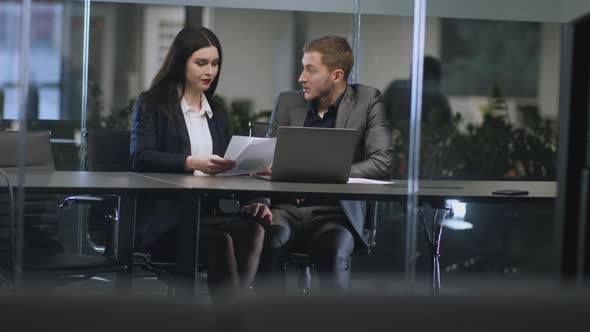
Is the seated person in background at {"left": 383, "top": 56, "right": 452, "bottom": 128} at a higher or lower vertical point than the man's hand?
higher

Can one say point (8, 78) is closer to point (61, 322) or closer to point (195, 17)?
point (195, 17)

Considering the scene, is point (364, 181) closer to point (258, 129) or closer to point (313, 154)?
point (313, 154)

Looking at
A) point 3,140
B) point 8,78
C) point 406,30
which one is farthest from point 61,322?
point 8,78

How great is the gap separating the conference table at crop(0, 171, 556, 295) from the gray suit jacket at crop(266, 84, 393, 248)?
0.89 ft

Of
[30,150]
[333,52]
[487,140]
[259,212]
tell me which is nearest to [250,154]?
[259,212]

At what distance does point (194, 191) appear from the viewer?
2578 millimetres

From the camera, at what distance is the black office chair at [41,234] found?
2773 mm

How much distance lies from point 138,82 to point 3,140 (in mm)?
Result: 3446

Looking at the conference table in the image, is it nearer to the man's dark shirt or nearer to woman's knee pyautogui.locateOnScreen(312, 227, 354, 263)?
woman's knee pyautogui.locateOnScreen(312, 227, 354, 263)

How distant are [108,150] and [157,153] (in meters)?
0.42

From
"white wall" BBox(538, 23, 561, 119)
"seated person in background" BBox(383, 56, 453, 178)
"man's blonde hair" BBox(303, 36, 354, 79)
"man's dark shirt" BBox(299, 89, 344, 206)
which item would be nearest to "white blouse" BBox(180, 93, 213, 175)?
"man's dark shirt" BBox(299, 89, 344, 206)

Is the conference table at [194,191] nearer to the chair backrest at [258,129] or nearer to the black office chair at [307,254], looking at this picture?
the black office chair at [307,254]

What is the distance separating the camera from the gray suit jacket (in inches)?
128

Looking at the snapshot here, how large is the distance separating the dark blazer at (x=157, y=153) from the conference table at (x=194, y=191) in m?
0.06
